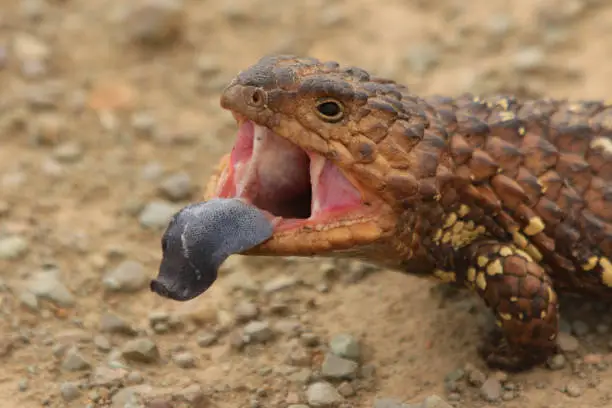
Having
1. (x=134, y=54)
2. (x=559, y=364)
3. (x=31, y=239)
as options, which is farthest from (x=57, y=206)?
(x=559, y=364)

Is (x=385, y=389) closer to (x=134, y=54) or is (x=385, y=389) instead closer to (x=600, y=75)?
(x=600, y=75)

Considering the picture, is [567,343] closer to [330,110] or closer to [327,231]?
[327,231]

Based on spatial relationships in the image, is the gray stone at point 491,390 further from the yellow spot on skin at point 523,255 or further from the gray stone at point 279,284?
the gray stone at point 279,284

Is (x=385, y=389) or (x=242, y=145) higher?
(x=242, y=145)

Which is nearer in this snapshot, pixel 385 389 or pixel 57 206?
pixel 385 389

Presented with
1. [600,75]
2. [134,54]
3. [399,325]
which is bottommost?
[399,325]

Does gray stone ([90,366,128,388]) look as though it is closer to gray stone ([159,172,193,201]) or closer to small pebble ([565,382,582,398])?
gray stone ([159,172,193,201])

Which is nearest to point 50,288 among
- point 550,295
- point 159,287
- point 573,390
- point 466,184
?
point 159,287
